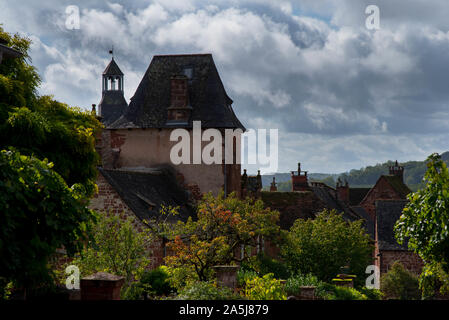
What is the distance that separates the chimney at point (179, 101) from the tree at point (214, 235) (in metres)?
8.06

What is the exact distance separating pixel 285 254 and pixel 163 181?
759cm

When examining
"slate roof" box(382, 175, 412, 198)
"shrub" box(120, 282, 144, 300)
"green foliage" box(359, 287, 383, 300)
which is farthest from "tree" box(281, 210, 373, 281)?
"slate roof" box(382, 175, 412, 198)

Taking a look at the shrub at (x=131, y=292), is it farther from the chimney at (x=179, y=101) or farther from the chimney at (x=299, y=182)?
the chimney at (x=299, y=182)

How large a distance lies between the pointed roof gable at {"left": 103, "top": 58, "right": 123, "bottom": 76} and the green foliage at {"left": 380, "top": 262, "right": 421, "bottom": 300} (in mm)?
45123

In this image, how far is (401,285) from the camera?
4084cm

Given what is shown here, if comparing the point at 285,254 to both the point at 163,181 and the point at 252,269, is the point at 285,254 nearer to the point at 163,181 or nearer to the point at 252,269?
the point at 252,269

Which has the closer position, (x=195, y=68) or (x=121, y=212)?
(x=121, y=212)

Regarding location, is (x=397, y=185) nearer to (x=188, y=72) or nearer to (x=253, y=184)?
(x=253, y=184)

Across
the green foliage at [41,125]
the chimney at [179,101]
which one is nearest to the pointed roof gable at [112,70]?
the chimney at [179,101]

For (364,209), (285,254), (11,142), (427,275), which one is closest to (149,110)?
(285,254)

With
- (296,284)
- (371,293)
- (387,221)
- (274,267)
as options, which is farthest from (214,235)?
(387,221)

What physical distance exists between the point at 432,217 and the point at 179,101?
22377 mm

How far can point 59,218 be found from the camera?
1229 centimetres
